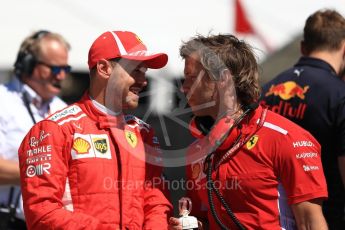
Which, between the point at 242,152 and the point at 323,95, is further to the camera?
Result: the point at 323,95

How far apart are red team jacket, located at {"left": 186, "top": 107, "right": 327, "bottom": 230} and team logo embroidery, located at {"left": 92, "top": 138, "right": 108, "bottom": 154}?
1.67ft

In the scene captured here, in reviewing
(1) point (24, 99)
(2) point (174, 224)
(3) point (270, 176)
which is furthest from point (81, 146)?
(1) point (24, 99)

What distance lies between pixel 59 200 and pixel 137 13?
1234cm

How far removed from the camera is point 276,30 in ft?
50.7

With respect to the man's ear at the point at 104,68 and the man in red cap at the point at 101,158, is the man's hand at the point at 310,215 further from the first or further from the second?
the man's ear at the point at 104,68

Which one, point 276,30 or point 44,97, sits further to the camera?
point 276,30

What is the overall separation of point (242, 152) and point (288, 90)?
110cm

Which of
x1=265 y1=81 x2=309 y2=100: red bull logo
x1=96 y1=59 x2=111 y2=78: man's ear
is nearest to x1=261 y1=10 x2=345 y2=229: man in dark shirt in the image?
x1=265 y1=81 x2=309 y2=100: red bull logo

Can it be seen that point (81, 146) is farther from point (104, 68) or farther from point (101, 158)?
point (104, 68)

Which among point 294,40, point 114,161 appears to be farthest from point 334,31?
point 294,40

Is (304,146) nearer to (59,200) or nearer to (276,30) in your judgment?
(59,200)

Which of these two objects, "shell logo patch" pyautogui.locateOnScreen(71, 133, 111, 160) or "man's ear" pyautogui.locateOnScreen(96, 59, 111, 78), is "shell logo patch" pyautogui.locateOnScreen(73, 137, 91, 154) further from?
"man's ear" pyautogui.locateOnScreen(96, 59, 111, 78)

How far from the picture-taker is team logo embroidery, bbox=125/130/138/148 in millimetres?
3316

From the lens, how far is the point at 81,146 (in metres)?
3.15
